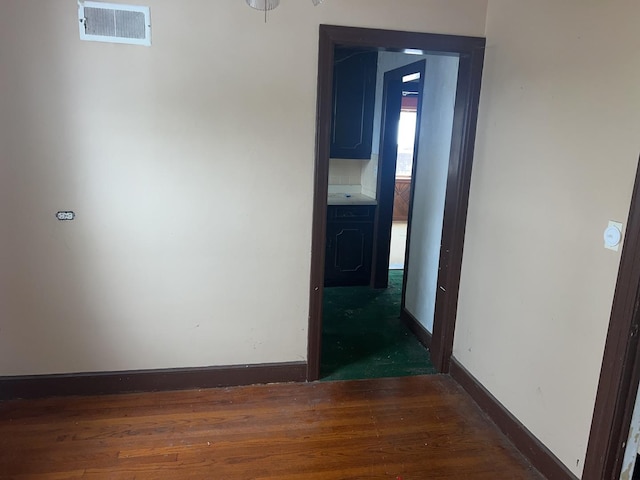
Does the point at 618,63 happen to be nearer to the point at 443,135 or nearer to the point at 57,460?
the point at 443,135

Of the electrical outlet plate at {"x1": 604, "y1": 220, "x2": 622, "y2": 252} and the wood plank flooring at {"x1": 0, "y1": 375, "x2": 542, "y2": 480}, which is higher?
the electrical outlet plate at {"x1": 604, "y1": 220, "x2": 622, "y2": 252}

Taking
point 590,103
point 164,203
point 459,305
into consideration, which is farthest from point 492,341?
point 164,203

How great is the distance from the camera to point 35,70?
89.9 inches

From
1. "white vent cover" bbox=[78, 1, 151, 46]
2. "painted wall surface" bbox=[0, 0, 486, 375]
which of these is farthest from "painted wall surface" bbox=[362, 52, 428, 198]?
"white vent cover" bbox=[78, 1, 151, 46]

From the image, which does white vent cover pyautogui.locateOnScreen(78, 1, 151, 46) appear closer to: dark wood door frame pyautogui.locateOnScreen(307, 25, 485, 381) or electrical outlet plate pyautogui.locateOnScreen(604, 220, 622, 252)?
dark wood door frame pyautogui.locateOnScreen(307, 25, 485, 381)

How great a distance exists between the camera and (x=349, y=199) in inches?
182

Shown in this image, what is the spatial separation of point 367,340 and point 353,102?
7.51ft

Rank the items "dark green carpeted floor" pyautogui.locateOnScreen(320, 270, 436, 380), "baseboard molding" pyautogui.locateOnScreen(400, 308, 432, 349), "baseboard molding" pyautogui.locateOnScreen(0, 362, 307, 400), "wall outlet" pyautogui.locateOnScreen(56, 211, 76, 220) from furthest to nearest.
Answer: "baseboard molding" pyautogui.locateOnScreen(400, 308, 432, 349) < "dark green carpeted floor" pyautogui.locateOnScreen(320, 270, 436, 380) < "baseboard molding" pyautogui.locateOnScreen(0, 362, 307, 400) < "wall outlet" pyautogui.locateOnScreen(56, 211, 76, 220)

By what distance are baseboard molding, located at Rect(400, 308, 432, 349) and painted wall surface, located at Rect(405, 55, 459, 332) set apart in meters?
0.03

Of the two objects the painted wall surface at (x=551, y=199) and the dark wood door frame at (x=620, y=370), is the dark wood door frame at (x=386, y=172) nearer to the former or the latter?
the painted wall surface at (x=551, y=199)

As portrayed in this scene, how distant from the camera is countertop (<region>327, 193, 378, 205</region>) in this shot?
4488mm

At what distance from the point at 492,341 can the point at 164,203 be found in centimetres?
197

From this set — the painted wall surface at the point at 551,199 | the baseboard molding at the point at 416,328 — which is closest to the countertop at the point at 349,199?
the baseboard molding at the point at 416,328

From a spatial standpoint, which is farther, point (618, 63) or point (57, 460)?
point (57, 460)
